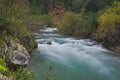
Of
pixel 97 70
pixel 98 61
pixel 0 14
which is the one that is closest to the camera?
pixel 0 14

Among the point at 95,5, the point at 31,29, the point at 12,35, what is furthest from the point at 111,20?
the point at 95,5

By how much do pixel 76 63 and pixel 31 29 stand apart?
17.1 metres

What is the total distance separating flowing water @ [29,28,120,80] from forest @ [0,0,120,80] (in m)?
1.11

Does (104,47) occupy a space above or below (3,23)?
below

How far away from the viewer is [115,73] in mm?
22812

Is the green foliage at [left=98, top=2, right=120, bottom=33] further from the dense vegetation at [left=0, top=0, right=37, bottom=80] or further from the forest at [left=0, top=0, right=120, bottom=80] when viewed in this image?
the dense vegetation at [left=0, top=0, right=37, bottom=80]

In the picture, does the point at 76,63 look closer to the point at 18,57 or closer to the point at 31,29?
the point at 18,57

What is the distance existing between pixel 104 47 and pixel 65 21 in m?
11.9

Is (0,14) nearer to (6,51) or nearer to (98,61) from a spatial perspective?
(6,51)

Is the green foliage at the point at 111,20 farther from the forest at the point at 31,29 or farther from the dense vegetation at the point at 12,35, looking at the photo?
the dense vegetation at the point at 12,35

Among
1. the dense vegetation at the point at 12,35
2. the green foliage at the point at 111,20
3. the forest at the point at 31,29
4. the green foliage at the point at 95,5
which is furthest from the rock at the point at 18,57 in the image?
the green foliage at the point at 95,5

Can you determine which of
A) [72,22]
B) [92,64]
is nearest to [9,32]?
[92,64]

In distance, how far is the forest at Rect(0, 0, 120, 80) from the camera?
54.4ft

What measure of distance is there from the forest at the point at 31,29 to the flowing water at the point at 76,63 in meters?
1.11
